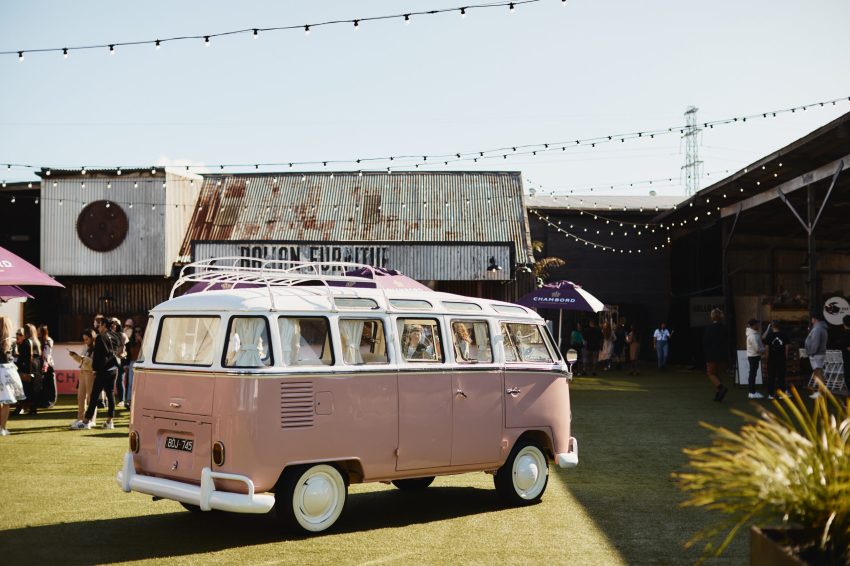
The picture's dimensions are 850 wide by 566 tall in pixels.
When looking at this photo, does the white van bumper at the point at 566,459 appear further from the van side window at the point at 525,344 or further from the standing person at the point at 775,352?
the standing person at the point at 775,352

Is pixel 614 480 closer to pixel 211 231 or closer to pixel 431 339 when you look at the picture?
pixel 431 339

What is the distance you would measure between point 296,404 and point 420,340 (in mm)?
1650

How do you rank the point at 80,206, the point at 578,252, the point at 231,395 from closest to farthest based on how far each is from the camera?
the point at 231,395, the point at 80,206, the point at 578,252

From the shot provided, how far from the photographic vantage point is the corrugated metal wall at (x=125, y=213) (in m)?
31.9

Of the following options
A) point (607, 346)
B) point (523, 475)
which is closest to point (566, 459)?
point (523, 475)

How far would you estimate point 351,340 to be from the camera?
8.86 meters

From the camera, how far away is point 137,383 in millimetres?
8922

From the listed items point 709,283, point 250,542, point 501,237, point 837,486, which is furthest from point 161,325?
point 709,283

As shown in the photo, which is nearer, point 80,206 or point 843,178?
point 843,178

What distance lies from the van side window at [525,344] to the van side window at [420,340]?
36.9 inches

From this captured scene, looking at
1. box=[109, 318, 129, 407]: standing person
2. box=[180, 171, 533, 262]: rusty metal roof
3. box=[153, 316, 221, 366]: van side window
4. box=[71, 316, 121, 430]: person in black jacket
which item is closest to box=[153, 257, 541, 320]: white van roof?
box=[153, 316, 221, 366]: van side window

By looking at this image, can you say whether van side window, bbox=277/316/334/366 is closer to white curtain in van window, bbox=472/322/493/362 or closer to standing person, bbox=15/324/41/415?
white curtain in van window, bbox=472/322/493/362

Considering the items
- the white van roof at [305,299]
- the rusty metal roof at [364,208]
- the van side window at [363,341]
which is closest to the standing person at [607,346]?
the rusty metal roof at [364,208]

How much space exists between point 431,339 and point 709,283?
91.6 feet
